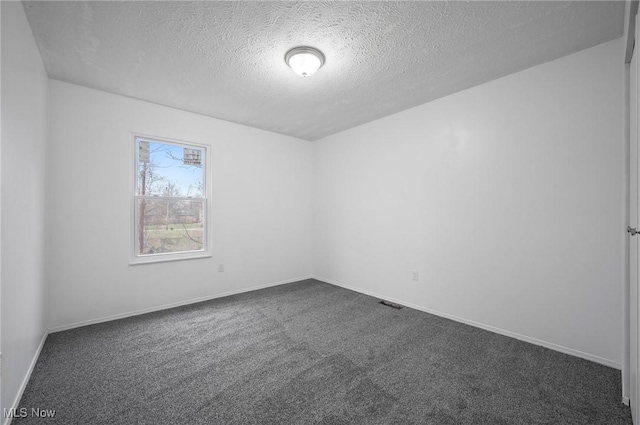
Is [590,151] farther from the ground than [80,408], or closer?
farther from the ground

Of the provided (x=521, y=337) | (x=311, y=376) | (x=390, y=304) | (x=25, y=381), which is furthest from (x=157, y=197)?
(x=521, y=337)

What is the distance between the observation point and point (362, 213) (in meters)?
4.21

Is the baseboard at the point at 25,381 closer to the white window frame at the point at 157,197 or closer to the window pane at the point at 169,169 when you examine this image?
the white window frame at the point at 157,197

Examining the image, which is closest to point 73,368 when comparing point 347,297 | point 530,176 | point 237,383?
point 237,383

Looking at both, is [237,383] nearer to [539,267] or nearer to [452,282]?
[452,282]

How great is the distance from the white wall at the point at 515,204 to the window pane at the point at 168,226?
256cm

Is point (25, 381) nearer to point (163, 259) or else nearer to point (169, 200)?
point (163, 259)

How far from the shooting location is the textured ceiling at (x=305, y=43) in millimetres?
1835

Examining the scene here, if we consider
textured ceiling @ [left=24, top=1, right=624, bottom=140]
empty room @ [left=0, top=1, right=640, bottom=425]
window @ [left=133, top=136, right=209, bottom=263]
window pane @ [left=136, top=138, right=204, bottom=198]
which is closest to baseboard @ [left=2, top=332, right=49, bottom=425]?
empty room @ [left=0, top=1, right=640, bottom=425]

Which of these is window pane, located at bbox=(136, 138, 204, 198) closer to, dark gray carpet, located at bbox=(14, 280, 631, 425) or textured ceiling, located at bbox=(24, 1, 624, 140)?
textured ceiling, located at bbox=(24, 1, 624, 140)

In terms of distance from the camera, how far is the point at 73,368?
2127 millimetres

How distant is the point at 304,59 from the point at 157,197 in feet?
8.47

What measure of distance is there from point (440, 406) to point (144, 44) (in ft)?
11.5

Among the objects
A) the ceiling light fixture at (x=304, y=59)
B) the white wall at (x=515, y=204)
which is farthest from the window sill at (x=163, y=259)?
A: the ceiling light fixture at (x=304, y=59)
